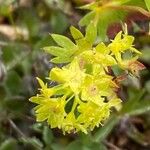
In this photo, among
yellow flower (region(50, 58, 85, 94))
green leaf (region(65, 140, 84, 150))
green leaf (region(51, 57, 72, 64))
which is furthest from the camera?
green leaf (region(65, 140, 84, 150))

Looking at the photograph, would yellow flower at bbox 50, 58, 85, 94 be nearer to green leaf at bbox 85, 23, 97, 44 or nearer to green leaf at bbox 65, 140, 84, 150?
green leaf at bbox 85, 23, 97, 44

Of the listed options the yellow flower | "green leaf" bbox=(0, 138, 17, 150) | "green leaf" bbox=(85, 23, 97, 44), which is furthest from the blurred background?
the yellow flower

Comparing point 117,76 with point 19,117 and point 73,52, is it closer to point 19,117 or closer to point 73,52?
point 73,52

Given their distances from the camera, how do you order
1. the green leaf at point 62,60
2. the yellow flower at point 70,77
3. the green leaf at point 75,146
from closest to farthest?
the yellow flower at point 70,77 → the green leaf at point 62,60 → the green leaf at point 75,146

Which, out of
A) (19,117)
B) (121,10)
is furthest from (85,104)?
(19,117)

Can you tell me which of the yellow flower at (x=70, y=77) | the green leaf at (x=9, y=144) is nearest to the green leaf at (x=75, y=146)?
the green leaf at (x=9, y=144)

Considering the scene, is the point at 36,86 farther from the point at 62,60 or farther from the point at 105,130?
the point at 62,60

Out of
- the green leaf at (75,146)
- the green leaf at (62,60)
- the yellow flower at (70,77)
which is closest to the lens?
the yellow flower at (70,77)

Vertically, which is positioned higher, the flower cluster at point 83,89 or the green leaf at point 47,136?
the flower cluster at point 83,89

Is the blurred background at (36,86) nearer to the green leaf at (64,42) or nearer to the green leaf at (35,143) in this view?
the green leaf at (35,143)
